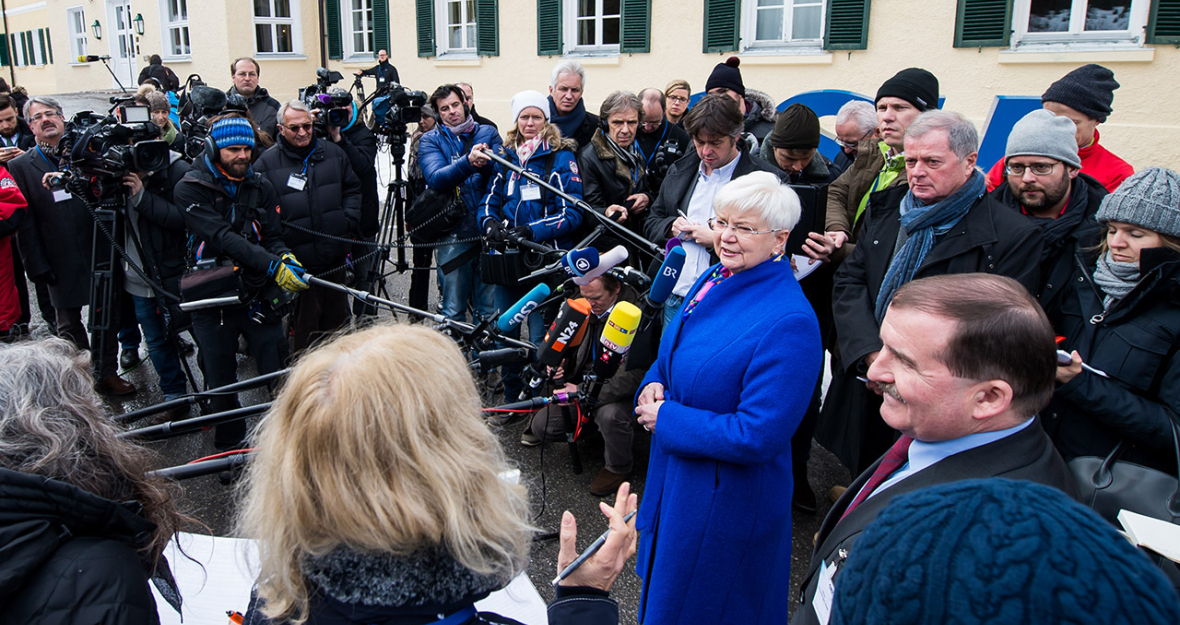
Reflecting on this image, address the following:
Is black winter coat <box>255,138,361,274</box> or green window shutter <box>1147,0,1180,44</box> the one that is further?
green window shutter <box>1147,0,1180,44</box>

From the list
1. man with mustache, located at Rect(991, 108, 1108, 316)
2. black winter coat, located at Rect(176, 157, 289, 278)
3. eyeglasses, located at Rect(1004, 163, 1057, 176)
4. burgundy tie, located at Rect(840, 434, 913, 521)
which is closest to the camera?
burgundy tie, located at Rect(840, 434, 913, 521)

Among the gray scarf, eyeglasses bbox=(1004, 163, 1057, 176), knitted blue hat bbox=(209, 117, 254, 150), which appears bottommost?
the gray scarf

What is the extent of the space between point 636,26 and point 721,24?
1.38 metres

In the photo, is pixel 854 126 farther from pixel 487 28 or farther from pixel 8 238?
pixel 487 28

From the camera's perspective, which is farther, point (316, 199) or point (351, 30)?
point (351, 30)

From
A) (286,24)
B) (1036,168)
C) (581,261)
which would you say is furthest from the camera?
(286,24)

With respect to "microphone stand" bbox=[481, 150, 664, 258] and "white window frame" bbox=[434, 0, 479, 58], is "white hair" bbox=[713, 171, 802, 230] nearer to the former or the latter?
"microphone stand" bbox=[481, 150, 664, 258]

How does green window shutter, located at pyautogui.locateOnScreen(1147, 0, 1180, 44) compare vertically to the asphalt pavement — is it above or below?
above

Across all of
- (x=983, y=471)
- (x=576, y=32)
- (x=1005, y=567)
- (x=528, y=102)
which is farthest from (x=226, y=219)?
(x=576, y=32)

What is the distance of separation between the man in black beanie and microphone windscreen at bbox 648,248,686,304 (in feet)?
4.90

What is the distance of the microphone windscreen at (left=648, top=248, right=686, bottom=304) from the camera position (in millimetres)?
2934

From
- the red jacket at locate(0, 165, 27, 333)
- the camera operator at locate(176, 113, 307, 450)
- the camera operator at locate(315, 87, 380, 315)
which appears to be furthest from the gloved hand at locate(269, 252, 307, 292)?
the red jacket at locate(0, 165, 27, 333)

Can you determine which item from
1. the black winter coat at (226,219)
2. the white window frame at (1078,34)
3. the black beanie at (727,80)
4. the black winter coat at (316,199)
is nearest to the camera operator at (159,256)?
the black winter coat at (226,219)

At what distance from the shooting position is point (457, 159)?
466cm
